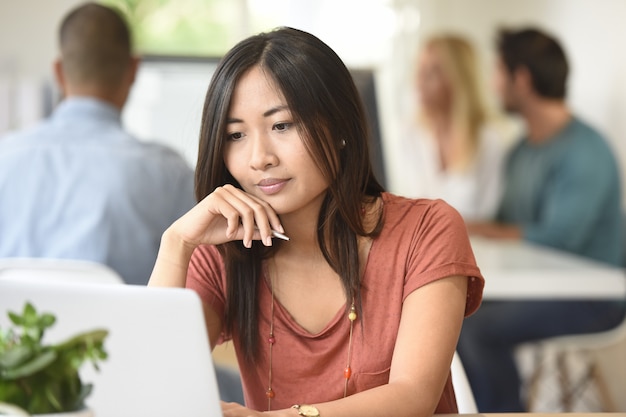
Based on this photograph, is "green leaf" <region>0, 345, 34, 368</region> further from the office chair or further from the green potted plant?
the office chair

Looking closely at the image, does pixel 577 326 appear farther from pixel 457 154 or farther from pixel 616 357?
pixel 457 154

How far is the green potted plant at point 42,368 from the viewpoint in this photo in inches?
26.9

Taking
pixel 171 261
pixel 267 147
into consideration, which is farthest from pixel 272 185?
pixel 171 261

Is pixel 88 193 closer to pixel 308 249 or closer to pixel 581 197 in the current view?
pixel 308 249

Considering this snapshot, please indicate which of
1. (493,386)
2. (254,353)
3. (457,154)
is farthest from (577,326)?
(254,353)

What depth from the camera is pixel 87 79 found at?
8.64 feet

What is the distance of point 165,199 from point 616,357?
2507mm

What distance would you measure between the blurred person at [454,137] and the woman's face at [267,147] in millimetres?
3380

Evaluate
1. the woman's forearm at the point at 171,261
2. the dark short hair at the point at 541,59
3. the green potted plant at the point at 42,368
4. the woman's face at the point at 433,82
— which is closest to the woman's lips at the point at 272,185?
the woman's forearm at the point at 171,261

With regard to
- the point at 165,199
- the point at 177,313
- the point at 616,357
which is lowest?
the point at 616,357

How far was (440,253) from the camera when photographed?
1.34 meters

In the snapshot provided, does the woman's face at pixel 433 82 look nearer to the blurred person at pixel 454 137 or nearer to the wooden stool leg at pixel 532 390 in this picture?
the blurred person at pixel 454 137

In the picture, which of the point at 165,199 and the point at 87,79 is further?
the point at 87,79

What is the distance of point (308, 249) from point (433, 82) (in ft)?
11.1
